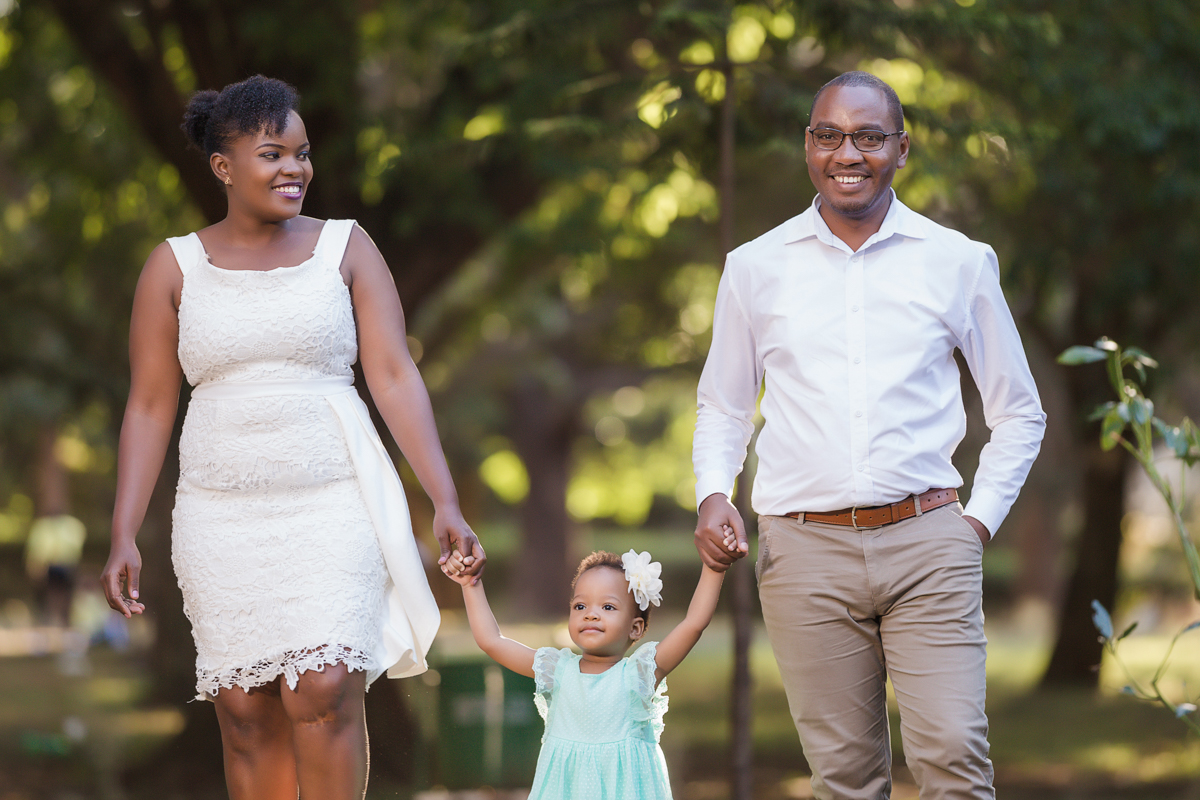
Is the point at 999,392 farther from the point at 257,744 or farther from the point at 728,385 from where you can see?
the point at 257,744

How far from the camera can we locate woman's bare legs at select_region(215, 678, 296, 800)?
145 inches

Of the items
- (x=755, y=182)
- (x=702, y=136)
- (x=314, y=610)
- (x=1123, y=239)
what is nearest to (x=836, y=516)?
(x=314, y=610)

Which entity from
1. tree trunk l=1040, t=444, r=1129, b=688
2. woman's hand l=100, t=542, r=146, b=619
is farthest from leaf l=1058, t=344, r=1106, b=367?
tree trunk l=1040, t=444, r=1129, b=688

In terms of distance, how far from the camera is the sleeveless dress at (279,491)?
3607 millimetres

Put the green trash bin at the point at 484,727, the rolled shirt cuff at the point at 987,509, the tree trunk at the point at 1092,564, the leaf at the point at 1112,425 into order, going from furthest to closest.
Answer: the tree trunk at the point at 1092,564 → the green trash bin at the point at 484,727 → the leaf at the point at 1112,425 → the rolled shirt cuff at the point at 987,509

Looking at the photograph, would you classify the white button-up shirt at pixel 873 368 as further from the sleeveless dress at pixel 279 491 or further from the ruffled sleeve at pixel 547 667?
the sleeveless dress at pixel 279 491

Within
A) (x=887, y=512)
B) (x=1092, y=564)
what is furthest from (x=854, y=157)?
(x=1092, y=564)

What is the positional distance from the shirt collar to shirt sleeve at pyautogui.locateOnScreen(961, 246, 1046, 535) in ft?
0.67

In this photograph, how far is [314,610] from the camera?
3592mm

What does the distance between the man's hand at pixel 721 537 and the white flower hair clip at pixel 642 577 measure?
0.67ft

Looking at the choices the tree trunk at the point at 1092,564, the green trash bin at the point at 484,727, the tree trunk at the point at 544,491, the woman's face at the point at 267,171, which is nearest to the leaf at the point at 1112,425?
the woman's face at the point at 267,171

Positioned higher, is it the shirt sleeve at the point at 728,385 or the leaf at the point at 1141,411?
the shirt sleeve at the point at 728,385

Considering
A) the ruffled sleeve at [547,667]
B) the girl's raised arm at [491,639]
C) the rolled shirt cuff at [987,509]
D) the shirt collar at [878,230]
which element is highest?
the shirt collar at [878,230]

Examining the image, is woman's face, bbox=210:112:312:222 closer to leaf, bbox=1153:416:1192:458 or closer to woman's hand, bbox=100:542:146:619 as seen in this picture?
woman's hand, bbox=100:542:146:619
